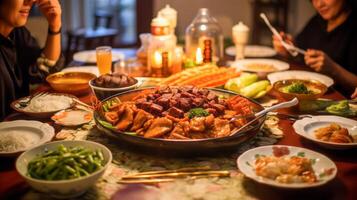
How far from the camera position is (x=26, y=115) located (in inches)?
81.9

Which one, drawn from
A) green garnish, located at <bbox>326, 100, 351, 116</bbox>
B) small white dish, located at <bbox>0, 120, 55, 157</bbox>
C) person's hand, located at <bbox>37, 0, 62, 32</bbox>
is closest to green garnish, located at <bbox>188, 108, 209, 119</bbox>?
small white dish, located at <bbox>0, 120, 55, 157</bbox>

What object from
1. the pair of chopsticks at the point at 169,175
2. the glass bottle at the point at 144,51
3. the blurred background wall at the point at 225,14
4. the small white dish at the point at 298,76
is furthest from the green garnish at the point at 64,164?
the blurred background wall at the point at 225,14

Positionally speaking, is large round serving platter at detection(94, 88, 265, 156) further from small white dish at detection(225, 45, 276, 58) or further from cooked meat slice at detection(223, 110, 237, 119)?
small white dish at detection(225, 45, 276, 58)

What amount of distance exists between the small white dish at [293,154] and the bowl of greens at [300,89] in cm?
64

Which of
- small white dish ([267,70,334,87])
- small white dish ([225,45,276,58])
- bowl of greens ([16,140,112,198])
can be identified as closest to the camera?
bowl of greens ([16,140,112,198])

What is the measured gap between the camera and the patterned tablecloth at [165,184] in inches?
54.9

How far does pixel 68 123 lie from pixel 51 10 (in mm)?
1203

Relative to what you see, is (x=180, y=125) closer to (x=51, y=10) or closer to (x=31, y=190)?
(x=31, y=190)

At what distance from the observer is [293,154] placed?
162 centimetres

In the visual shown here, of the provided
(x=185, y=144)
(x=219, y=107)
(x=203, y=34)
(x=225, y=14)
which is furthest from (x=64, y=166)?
(x=225, y=14)

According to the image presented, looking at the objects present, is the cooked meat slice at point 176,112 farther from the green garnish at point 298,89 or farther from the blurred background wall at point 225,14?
the blurred background wall at point 225,14

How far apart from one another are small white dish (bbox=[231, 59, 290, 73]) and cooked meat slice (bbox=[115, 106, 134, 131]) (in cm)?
134

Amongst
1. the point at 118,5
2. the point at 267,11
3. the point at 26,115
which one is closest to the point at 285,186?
the point at 26,115

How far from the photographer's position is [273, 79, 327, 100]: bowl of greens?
86.7 inches
